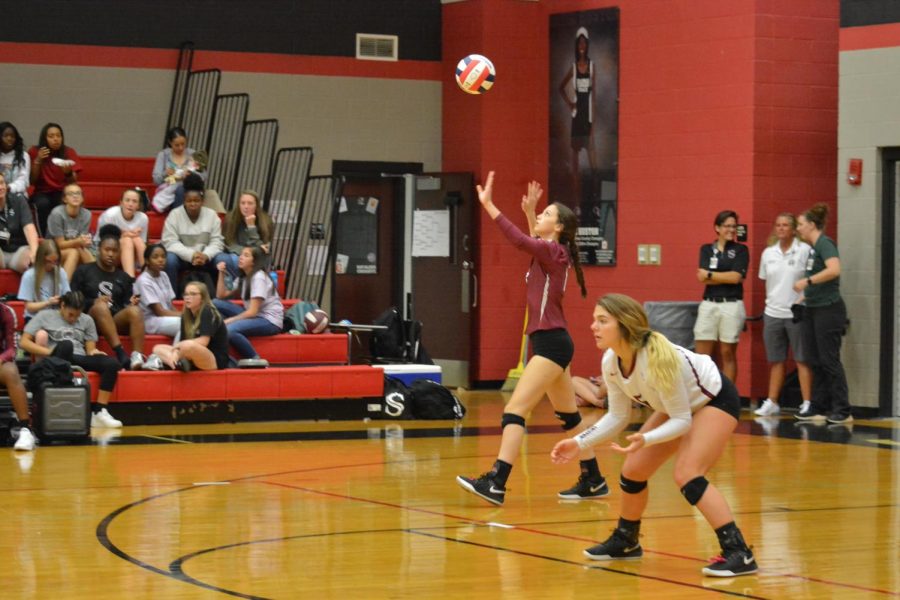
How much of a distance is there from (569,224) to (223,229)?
727 cm

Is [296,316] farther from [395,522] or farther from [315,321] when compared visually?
[395,522]

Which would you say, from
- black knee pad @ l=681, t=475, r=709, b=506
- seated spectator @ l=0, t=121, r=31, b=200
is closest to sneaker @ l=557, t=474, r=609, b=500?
black knee pad @ l=681, t=475, r=709, b=506

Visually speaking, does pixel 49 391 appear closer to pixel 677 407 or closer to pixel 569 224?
pixel 569 224

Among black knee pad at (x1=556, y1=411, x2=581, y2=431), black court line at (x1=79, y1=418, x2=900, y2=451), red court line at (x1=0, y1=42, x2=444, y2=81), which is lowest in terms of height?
black court line at (x1=79, y1=418, x2=900, y2=451)

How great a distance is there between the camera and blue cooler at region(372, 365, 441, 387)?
47.8 feet

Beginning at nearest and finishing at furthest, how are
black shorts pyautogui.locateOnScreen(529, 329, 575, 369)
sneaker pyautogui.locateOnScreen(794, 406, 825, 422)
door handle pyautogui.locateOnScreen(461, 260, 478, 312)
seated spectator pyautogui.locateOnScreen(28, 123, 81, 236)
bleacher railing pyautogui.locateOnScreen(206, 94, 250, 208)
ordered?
black shorts pyautogui.locateOnScreen(529, 329, 575, 369) → sneaker pyautogui.locateOnScreen(794, 406, 825, 422) → seated spectator pyautogui.locateOnScreen(28, 123, 81, 236) → bleacher railing pyautogui.locateOnScreen(206, 94, 250, 208) → door handle pyautogui.locateOnScreen(461, 260, 478, 312)

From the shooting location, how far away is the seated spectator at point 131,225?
47.2 feet

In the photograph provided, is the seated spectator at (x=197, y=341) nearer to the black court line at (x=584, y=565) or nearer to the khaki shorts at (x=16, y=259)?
the khaki shorts at (x=16, y=259)

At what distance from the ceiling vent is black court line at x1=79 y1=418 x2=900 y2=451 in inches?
235

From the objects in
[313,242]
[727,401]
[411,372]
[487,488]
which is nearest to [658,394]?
[727,401]

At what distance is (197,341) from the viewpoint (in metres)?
13.1

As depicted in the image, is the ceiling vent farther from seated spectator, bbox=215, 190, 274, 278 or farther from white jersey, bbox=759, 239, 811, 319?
white jersey, bbox=759, 239, 811, 319

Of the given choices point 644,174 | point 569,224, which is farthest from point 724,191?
point 569,224

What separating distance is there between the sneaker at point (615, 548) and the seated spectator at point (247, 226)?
8781 millimetres
